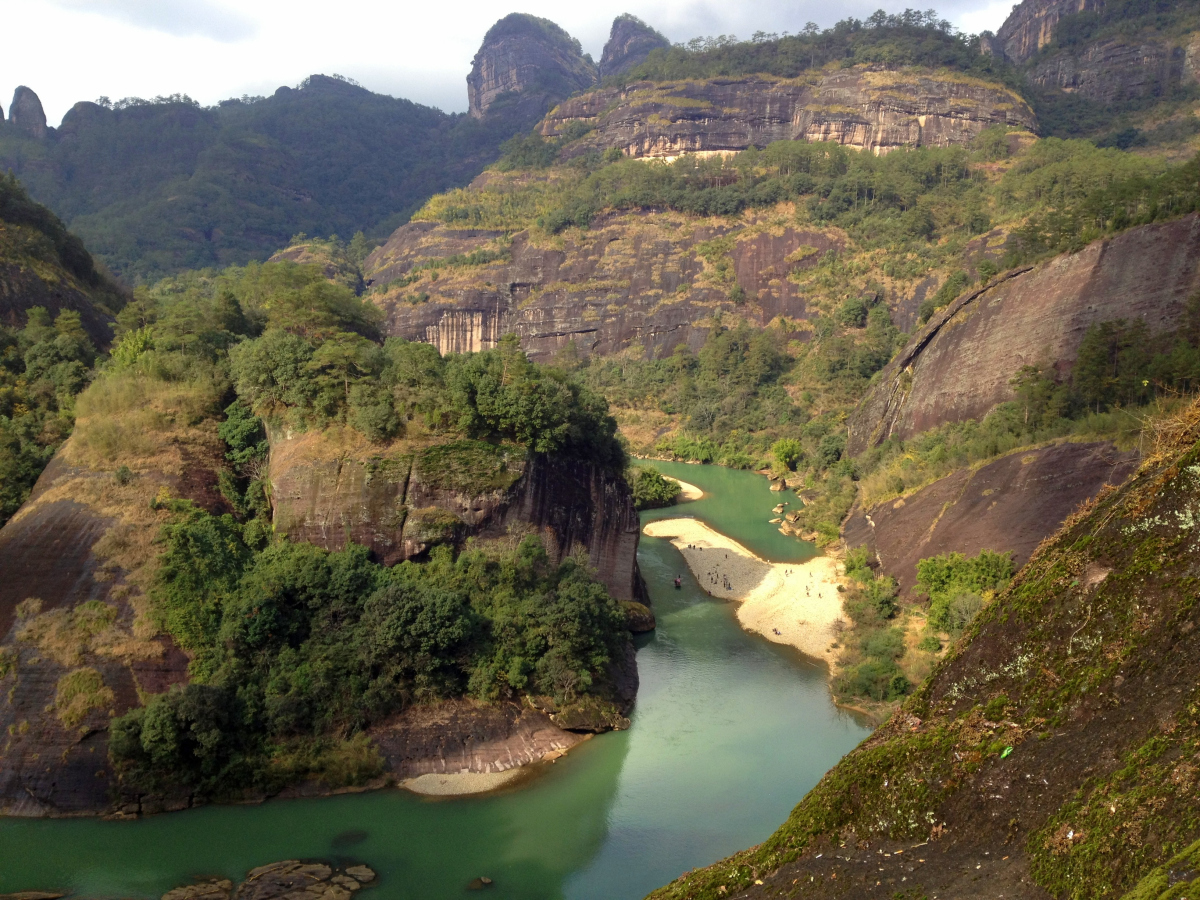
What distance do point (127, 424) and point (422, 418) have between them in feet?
32.0

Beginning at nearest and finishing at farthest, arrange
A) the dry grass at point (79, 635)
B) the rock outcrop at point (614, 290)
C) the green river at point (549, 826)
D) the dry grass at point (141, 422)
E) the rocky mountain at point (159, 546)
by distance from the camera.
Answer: the green river at point (549, 826), the rocky mountain at point (159, 546), the dry grass at point (79, 635), the dry grass at point (141, 422), the rock outcrop at point (614, 290)

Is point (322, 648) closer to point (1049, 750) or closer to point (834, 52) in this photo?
point (1049, 750)

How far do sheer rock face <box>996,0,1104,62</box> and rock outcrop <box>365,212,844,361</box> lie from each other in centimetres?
8029

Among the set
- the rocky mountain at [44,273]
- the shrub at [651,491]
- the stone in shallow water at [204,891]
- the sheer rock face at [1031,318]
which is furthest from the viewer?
the shrub at [651,491]

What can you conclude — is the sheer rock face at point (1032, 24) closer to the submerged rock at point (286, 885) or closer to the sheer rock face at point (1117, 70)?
the sheer rock face at point (1117, 70)

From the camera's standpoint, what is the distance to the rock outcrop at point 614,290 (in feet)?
304

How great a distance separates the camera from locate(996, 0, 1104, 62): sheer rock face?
137 metres

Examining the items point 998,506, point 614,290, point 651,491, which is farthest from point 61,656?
point 614,290

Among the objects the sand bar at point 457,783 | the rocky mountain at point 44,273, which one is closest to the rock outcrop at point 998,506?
the sand bar at point 457,783

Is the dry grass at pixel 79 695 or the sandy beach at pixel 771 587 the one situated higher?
the dry grass at pixel 79 695

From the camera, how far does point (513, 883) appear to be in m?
19.3

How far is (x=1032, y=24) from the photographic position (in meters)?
146

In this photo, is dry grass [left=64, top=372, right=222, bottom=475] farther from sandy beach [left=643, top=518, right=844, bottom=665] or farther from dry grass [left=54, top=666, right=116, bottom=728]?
sandy beach [left=643, top=518, right=844, bottom=665]

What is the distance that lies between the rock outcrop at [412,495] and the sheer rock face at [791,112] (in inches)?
3845
